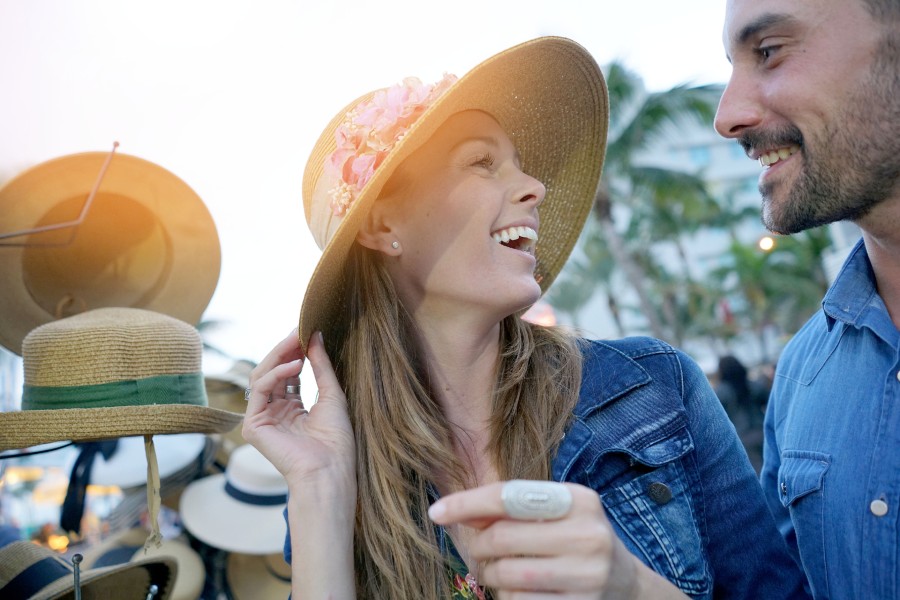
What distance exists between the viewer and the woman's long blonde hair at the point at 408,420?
187 cm

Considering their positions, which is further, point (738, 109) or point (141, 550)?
point (141, 550)

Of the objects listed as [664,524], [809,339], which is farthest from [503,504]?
[809,339]

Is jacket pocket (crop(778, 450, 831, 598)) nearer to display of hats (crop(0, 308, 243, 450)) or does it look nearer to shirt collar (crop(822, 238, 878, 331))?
shirt collar (crop(822, 238, 878, 331))

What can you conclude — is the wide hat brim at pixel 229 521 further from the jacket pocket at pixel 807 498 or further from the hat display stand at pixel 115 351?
the jacket pocket at pixel 807 498

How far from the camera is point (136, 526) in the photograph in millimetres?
3420

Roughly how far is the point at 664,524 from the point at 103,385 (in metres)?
1.62

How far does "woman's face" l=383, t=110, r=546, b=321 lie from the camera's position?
2021 mm

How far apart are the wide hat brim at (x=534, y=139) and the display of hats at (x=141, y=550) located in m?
1.50

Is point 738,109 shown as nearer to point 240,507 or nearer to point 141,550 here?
point 240,507

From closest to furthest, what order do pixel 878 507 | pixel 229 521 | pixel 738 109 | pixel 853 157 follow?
1. pixel 878 507
2. pixel 853 157
3. pixel 738 109
4. pixel 229 521

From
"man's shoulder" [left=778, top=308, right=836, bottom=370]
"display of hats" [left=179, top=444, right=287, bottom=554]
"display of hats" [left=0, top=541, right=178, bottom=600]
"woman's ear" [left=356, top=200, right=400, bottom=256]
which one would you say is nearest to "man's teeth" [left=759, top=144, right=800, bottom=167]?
"man's shoulder" [left=778, top=308, right=836, bottom=370]

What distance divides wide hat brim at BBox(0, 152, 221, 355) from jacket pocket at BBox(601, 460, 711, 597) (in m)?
1.82

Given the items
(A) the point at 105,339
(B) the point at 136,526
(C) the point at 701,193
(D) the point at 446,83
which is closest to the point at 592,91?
(D) the point at 446,83

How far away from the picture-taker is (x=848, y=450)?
178cm
